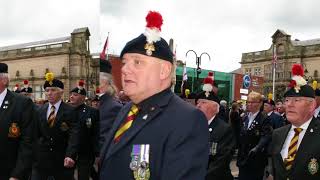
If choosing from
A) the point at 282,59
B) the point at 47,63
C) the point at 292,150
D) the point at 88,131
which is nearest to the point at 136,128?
the point at 292,150

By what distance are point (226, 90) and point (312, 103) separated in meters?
33.4

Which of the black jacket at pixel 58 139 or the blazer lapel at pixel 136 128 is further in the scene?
the black jacket at pixel 58 139

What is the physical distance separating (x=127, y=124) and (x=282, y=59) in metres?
68.7

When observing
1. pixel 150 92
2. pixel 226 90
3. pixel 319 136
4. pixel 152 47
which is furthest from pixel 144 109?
pixel 226 90

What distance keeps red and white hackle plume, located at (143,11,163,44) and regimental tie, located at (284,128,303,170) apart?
2.92 metres

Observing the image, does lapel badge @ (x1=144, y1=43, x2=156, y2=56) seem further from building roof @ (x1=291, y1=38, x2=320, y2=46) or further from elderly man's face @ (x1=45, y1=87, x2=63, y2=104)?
building roof @ (x1=291, y1=38, x2=320, y2=46)

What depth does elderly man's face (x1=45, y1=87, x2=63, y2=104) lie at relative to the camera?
324 inches

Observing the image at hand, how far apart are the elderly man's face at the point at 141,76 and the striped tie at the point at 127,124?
11 cm

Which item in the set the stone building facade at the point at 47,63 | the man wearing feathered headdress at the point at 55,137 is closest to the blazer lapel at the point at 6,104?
the stone building facade at the point at 47,63

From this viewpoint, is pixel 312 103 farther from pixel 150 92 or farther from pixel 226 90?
pixel 226 90

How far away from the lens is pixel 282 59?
68.6m

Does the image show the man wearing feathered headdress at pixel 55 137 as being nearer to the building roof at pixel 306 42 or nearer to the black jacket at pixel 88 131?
the black jacket at pixel 88 131

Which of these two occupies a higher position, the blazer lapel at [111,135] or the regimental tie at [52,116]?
the blazer lapel at [111,135]

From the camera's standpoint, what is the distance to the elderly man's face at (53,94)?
27.0 ft
